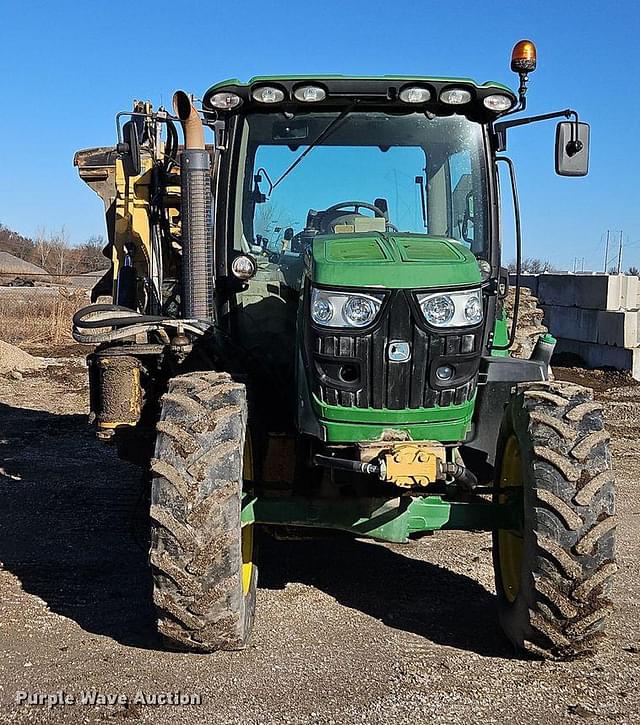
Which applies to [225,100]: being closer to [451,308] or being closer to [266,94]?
[266,94]

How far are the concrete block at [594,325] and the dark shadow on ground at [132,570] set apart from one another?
9282mm

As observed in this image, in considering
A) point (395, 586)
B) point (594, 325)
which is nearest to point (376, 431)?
point (395, 586)

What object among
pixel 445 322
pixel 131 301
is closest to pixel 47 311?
pixel 131 301

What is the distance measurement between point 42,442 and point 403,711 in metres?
6.99

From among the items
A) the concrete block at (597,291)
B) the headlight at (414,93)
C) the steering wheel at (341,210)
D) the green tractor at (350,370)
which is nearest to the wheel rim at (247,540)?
the green tractor at (350,370)

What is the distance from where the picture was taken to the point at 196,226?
533 centimetres

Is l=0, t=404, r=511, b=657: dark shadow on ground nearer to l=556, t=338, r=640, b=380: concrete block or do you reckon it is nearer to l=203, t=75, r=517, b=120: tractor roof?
l=203, t=75, r=517, b=120: tractor roof

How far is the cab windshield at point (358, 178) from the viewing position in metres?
5.30

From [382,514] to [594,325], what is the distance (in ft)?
40.3

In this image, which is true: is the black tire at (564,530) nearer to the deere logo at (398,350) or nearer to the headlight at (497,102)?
the deere logo at (398,350)

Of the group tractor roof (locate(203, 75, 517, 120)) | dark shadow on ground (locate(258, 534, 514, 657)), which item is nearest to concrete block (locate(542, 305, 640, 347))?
dark shadow on ground (locate(258, 534, 514, 657))

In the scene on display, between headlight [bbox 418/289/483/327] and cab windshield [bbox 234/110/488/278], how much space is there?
121 cm

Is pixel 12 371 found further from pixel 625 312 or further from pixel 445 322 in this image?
pixel 445 322

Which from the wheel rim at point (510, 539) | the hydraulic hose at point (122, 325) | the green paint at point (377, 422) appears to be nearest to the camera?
the green paint at point (377, 422)
